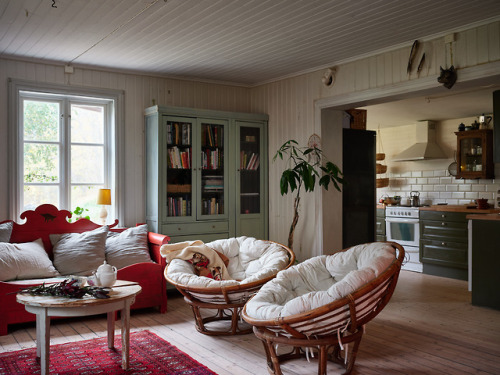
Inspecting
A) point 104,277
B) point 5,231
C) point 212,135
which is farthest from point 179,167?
point 104,277

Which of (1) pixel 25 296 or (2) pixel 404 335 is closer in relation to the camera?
(1) pixel 25 296

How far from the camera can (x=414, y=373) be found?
3.28 metres

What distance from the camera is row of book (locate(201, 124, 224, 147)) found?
19.5 feet

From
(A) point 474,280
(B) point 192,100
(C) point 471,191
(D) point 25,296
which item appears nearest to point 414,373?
(A) point 474,280

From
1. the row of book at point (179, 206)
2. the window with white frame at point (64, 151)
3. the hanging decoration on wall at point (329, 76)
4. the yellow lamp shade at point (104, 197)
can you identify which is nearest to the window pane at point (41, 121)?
the window with white frame at point (64, 151)

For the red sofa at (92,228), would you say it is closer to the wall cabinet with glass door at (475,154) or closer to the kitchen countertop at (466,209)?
the kitchen countertop at (466,209)

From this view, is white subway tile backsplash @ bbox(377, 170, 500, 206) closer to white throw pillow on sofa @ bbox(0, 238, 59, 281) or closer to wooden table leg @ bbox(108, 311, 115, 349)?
wooden table leg @ bbox(108, 311, 115, 349)

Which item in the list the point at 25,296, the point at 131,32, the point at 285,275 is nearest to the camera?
the point at 25,296

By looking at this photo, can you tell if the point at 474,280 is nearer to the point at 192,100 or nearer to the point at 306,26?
the point at 306,26

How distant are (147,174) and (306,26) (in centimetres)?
274

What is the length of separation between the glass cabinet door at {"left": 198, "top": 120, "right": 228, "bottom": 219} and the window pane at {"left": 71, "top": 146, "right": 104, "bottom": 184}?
120 centimetres

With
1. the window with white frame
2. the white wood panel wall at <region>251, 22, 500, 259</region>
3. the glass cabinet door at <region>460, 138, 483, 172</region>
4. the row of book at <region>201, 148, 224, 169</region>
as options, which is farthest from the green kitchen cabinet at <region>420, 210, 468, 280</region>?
the window with white frame

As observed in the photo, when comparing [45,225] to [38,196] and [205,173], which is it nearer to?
[38,196]

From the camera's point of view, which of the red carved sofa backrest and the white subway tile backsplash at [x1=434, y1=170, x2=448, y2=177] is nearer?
the red carved sofa backrest
